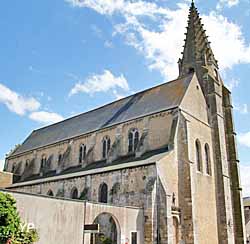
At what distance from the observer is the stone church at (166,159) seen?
74.4ft

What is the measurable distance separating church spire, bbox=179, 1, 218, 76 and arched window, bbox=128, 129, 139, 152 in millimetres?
10006

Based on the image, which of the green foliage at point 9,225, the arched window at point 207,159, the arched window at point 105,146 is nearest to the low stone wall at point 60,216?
the green foliage at point 9,225

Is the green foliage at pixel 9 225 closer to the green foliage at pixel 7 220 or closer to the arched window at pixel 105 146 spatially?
the green foliage at pixel 7 220

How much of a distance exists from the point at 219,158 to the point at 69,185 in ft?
46.0

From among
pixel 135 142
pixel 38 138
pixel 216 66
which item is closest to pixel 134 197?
pixel 135 142

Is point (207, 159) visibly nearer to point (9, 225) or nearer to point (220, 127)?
point (220, 127)

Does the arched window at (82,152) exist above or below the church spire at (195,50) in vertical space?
below

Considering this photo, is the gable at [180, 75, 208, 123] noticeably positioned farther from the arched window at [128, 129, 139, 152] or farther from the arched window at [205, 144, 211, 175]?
the arched window at [128, 129, 139, 152]

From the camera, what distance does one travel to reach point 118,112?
109 feet

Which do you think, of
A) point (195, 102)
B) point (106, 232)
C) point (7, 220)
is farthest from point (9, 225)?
point (195, 102)

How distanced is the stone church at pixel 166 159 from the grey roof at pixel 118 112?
0.49 feet

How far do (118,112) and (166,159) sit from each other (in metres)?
11.3

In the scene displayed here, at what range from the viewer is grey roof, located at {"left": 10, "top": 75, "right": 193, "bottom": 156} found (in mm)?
29114

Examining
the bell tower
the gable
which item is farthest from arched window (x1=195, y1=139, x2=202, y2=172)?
the gable
